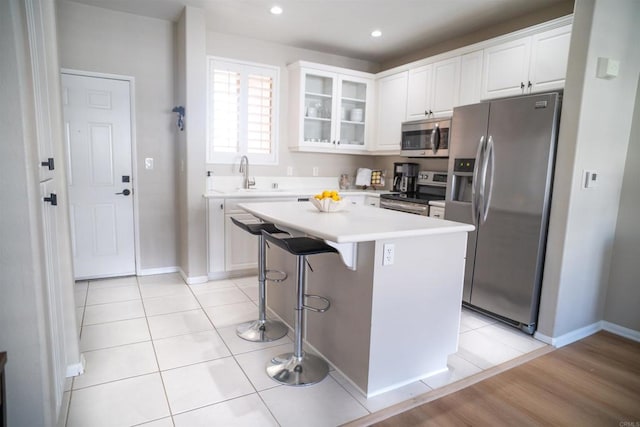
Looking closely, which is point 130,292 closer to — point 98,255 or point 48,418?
point 98,255

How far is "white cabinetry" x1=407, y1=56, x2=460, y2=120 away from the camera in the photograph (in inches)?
150

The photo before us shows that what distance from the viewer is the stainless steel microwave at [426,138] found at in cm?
383

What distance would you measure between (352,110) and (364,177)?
923 millimetres

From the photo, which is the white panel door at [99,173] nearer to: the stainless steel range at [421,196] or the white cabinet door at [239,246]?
the white cabinet door at [239,246]

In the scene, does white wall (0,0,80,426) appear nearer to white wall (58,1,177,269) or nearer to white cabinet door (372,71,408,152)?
white wall (58,1,177,269)

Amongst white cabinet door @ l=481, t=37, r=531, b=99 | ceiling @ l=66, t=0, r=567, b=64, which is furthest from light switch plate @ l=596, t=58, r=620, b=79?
ceiling @ l=66, t=0, r=567, b=64

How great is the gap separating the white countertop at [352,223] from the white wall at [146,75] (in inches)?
70.1

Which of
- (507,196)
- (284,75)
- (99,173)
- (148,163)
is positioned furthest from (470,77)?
(99,173)

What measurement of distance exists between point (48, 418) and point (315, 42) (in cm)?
425


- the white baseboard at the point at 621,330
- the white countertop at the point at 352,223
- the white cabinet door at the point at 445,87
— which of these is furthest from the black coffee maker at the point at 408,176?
the white baseboard at the point at 621,330

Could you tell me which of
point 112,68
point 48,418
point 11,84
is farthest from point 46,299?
point 112,68

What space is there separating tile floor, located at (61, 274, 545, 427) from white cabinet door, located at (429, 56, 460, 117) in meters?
2.13

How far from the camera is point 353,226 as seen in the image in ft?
6.41

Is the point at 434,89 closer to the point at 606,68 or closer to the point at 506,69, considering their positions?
the point at 506,69
